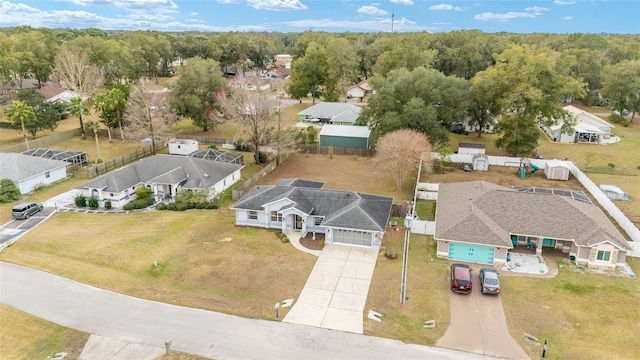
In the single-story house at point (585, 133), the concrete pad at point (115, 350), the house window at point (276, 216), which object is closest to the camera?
the concrete pad at point (115, 350)

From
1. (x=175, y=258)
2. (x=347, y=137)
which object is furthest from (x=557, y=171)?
(x=175, y=258)

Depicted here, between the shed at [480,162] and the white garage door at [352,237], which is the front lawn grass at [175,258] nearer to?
the white garage door at [352,237]

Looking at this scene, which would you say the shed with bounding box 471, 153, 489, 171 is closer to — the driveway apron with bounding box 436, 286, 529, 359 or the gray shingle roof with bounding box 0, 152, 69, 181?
the driveway apron with bounding box 436, 286, 529, 359

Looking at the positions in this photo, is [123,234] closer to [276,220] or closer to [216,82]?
[276,220]

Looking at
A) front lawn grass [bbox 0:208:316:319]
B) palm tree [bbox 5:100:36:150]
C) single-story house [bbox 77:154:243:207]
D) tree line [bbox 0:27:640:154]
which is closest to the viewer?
front lawn grass [bbox 0:208:316:319]

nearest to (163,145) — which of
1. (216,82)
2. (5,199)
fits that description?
(216,82)

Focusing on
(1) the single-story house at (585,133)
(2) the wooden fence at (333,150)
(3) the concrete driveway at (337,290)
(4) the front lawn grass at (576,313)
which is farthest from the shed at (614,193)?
(2) the wooden fence at (333,150)

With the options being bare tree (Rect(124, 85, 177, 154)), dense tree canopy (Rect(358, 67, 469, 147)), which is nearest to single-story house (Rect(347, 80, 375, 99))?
dense tree canopy (Rect(358, 67, 469, 147))
